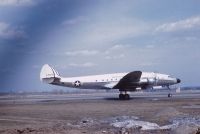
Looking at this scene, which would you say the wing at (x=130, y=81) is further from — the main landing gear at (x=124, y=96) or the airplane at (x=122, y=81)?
the main landing gear at (x=124, y=96)

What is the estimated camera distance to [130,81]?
50.7m

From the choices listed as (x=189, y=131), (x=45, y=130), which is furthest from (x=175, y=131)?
(x=45, y=130)

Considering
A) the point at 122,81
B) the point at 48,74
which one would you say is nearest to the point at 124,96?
the point at 122,81

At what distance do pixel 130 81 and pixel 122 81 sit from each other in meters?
1.15

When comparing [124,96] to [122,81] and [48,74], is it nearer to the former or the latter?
[122,81]

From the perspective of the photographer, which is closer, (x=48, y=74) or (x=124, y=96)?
(x=124, y=96)

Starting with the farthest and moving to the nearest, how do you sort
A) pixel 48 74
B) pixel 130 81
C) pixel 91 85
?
pixel 48 74
pixel 91 85
pixel 130 81

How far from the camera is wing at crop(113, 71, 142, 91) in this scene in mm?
50000

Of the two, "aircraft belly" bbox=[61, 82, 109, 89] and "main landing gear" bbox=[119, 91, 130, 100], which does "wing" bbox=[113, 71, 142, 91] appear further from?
"aircraft belly" bbox=[61, 82, 109, 89]

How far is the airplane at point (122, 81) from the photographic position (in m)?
50.5

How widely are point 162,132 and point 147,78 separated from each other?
110 ft

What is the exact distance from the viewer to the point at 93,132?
17.6 metres

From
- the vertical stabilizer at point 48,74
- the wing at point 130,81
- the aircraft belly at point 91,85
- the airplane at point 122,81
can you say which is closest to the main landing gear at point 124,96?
the airplane at point 122,81

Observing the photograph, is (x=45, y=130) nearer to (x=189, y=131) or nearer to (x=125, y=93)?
(x=189, y=131)
